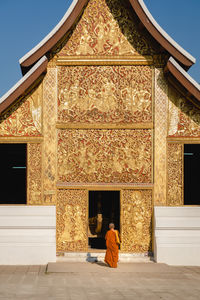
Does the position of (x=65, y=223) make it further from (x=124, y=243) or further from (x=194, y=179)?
(x=194, y=179)

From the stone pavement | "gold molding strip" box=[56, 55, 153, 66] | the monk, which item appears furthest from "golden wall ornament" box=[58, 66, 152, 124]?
the stone pavement

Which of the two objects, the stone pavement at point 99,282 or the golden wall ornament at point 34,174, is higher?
the golden wall ornament at point 34,174

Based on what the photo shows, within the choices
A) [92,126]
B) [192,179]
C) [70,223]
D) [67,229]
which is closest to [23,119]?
[92,126]

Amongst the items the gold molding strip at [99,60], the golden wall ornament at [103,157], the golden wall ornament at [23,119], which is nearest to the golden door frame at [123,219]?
the golden wall ornament at [103,157]

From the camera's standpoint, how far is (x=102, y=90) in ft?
31.1

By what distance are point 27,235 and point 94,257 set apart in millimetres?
1638

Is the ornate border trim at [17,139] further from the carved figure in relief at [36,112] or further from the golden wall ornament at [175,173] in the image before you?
the golden wall ornament at [175,173]

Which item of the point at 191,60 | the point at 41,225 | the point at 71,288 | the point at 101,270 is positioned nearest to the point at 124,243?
the point at 101,270

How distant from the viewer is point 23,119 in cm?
938

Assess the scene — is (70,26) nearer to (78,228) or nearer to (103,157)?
(103,157)

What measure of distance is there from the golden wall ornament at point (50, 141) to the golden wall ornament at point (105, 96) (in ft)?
0.55

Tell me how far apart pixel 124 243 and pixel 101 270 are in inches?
44.8

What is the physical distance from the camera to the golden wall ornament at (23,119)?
937 cm

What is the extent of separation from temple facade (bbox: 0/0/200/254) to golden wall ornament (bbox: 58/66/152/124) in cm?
2
